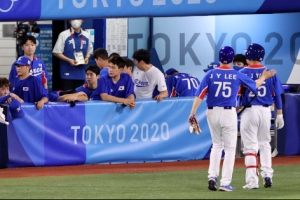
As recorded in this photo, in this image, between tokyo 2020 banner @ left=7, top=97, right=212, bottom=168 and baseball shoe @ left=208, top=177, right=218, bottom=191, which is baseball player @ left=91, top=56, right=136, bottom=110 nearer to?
tokyo 2020 banner @ left=7, top=97, right=212, bottom=168

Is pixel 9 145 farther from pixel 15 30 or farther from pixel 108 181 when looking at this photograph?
pixel 15 30

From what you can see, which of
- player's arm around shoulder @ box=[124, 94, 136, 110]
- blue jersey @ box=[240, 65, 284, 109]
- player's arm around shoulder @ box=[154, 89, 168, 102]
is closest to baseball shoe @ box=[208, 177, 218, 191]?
blue jersey @ box=[240, 65, 284, 109]

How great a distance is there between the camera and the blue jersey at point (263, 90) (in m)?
12.2

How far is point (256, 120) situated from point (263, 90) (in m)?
0.45

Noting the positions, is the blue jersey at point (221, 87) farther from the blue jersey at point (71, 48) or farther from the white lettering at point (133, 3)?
the blue jersey at point (71, 48)

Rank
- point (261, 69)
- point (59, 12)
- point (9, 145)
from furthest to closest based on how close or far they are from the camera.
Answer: point (9, 145)
point (59, 12)
point (261, 69)

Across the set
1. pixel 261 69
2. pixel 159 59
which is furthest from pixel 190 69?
pixel 261 69

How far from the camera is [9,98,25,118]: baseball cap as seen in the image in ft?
48.0

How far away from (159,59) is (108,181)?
787cm

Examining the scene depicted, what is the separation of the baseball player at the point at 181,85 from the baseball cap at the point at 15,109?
3247 mm

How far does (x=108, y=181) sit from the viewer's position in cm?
1312

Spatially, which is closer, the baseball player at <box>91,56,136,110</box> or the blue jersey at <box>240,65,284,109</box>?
the blue jersey at <box>240,65,284,109</box>

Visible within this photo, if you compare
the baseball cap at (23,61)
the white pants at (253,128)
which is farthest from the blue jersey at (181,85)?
the white pants at (253,128)

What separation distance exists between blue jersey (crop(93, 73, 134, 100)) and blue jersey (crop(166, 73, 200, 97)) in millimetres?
1517
